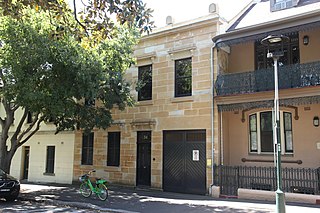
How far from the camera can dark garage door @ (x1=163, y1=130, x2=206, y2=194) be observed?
47.3ft

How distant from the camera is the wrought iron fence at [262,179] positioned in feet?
39.8

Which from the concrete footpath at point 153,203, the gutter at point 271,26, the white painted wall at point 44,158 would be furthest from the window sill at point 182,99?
the white painted wall at point 44,158

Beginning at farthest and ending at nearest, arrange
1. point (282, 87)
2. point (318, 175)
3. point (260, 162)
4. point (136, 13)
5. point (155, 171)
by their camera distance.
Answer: point (155, 171) → point (260, 162) → point (282, 87) → point (318, 175) → point (136, 13)

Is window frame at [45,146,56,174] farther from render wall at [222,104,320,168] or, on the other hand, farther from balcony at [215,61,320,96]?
balcony at [215,61,320,96]

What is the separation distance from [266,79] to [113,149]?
881 cm

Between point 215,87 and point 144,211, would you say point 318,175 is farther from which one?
point 144,211

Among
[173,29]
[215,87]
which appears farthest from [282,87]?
[173,29]

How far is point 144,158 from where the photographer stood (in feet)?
54.0

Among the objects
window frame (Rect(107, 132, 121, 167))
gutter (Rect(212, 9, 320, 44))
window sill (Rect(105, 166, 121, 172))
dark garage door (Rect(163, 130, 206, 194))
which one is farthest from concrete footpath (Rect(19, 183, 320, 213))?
gutter (Rect(212, 9, 320, 44))

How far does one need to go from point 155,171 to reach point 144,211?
496 cm

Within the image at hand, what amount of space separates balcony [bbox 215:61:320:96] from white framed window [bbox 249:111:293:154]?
5.95 feet

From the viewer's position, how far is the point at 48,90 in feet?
42.4

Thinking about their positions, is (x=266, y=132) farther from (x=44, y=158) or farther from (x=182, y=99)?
(x=44, y=158)

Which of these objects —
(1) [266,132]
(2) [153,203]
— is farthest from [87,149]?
(1) [266,132]
